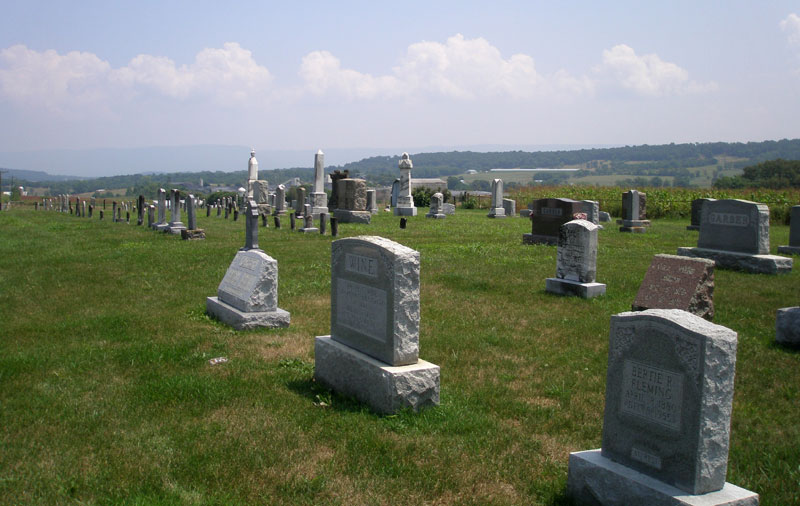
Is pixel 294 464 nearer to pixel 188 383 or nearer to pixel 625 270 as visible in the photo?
pixel 188 383

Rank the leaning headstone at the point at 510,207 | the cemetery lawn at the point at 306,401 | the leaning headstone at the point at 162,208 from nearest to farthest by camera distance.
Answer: the cemetery lawn at the point at 306,401
the leaning headstone at the point at 162,208
the leaning headstone at the point at 510,207

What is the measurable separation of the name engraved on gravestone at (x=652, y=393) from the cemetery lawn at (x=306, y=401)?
32.3 inches

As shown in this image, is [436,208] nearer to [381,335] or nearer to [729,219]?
[729,219]

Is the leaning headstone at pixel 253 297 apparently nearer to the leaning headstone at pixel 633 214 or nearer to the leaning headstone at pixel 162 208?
the leaning headstone at pixel 162 208

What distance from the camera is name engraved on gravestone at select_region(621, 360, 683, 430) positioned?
12.3 feet

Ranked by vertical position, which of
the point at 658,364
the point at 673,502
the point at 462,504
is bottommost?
the point at 462,504

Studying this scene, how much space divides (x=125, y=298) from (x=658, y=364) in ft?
31.1

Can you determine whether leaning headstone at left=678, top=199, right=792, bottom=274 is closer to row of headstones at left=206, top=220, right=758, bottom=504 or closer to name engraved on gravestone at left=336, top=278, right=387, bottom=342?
name engraved on gravestone at left=336, top=278, right=387, bottom=342

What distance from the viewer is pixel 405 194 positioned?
3167cm

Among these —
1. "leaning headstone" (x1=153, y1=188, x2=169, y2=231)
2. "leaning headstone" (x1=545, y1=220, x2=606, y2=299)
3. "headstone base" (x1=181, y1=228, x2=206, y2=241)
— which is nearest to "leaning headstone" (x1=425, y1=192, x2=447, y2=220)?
"leaning headstone" (x1=153, y1=188, x2=169, y2=231)

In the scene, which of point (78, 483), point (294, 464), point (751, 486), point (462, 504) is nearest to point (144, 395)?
point (78, 483)

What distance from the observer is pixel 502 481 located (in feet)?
14.7

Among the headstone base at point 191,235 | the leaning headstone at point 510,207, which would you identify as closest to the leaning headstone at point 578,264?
the headstone base at point 191,235

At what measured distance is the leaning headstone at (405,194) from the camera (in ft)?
102
